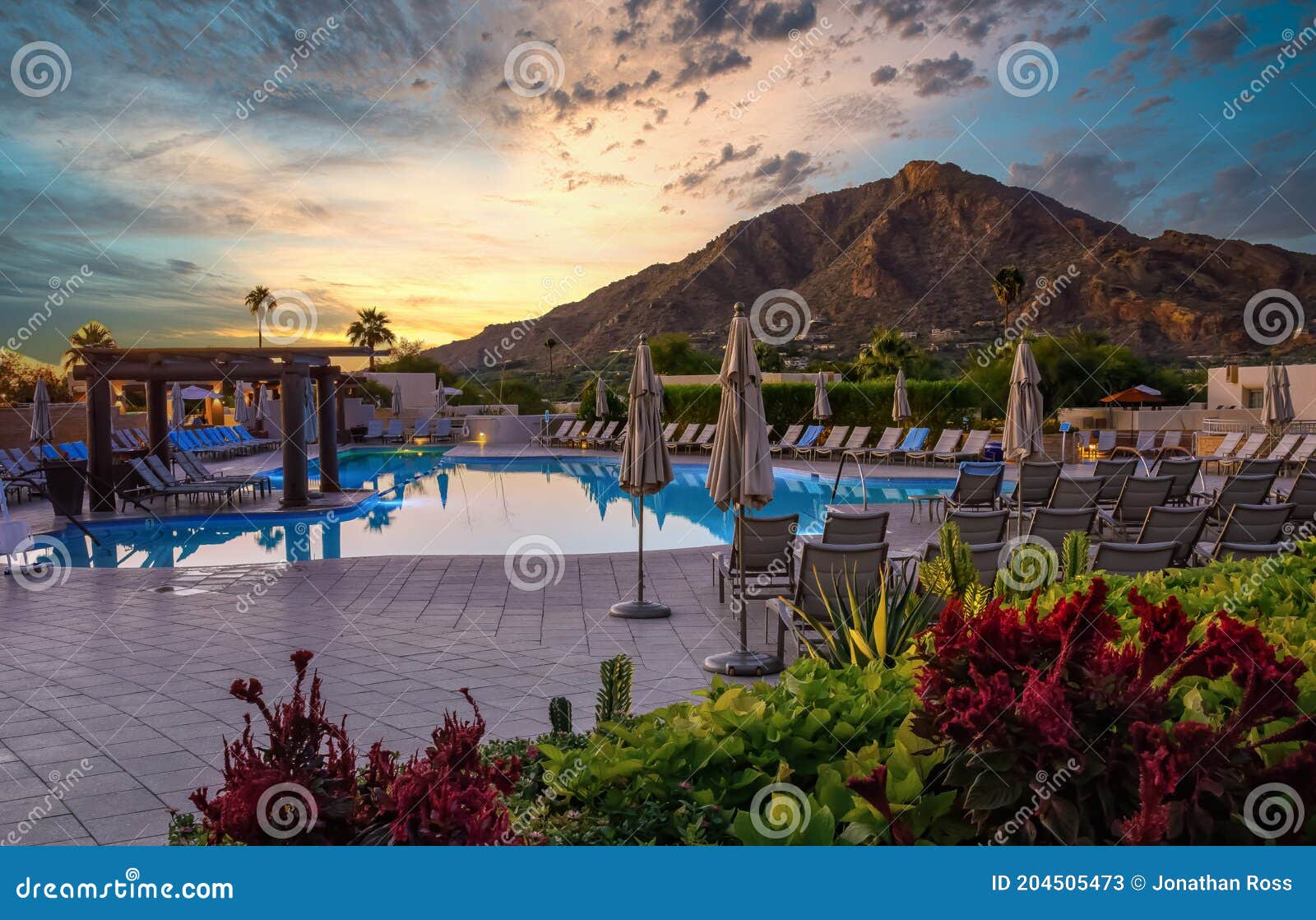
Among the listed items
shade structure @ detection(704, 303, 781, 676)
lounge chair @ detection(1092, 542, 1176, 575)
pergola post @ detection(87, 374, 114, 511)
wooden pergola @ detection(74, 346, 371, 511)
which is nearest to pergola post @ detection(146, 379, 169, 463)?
wooden pergola @ detection(74, 346, 371, 511)

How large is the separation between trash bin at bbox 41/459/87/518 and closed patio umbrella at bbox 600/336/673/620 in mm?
8828

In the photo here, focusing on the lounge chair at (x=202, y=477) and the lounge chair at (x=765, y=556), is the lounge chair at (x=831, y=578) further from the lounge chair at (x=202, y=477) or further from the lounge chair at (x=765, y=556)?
the lounge chair at (x=202, y=477)

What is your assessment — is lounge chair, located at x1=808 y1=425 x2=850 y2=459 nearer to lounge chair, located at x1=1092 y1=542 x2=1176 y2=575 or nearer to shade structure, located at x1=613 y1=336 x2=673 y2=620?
shade structure, located at x1=613 y1=336 x2=673 y2=620

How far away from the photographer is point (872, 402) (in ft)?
80.6

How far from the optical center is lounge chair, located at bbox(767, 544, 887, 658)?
5.39 metres

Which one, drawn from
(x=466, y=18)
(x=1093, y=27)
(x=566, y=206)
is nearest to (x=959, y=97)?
(x=1093, y=27)

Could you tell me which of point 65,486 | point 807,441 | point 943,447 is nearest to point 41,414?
point 65,486

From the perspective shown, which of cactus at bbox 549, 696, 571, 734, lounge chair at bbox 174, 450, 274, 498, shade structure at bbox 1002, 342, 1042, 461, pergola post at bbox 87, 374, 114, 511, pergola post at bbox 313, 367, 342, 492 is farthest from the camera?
pergola post at bbox 313, 367, 342, 492

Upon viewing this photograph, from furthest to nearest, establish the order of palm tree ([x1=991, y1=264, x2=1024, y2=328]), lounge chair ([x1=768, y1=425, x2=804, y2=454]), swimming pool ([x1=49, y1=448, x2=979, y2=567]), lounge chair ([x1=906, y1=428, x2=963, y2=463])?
palm tree ([x1=991, y1=264, x2=1024, y2=328]), lounge chair ([x1=768, y1=425, x2=804, y2=454]), lounge chair ([x1=906, y1=428, x2=963, y2=463]), swimming pool ([x1=49, y1=448, x2=979, y2=567])

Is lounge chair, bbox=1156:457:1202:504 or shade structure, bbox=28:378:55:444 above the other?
shade structure, bbox=28:378:55:444

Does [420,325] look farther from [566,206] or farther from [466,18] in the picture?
[466,18]

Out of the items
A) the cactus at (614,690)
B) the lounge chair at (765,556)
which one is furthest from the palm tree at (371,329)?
the cactus at (614,690)

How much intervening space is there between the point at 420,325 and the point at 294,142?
43.8 feet

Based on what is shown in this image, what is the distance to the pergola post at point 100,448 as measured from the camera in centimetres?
1364
